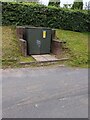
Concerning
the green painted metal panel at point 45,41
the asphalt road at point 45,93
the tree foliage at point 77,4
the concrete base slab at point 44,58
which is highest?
the tree foliage at point 77,4

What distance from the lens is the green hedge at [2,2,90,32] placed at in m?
11.6

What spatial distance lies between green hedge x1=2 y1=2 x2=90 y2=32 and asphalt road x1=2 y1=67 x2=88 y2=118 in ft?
14.4

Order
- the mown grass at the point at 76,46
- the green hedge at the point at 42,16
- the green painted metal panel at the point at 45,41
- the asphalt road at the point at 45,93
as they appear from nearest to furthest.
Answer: the asphalt road at the point at 45,93, the mown grass at the point at 76,46, the green painted metal panel at the point at 45,41, the green hedge at the point at 42,16

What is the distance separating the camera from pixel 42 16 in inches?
477

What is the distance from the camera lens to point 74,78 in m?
7.33

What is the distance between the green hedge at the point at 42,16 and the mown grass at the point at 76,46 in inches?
24.4

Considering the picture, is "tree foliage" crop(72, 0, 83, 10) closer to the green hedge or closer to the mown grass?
the green hedge

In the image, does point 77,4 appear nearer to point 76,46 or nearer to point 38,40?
point 76,46

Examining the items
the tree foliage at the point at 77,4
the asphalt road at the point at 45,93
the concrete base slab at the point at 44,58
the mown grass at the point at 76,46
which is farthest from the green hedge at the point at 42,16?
the asphalt road at the point at 45,93

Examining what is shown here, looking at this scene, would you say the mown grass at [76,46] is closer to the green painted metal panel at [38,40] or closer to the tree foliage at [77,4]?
the green painted metal panel at [38,40]

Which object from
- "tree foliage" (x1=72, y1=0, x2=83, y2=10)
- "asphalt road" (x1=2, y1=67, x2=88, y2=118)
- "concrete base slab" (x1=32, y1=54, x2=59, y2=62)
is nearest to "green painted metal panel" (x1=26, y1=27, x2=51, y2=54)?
"concrete base slab" (x1=32, y1=54, x2=59, y2=62)

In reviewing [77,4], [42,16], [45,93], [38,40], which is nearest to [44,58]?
[38,40]

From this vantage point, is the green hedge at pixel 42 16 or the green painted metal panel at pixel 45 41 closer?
the green painted metal panel at pixel 45 41

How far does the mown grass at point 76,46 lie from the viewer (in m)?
9.12
